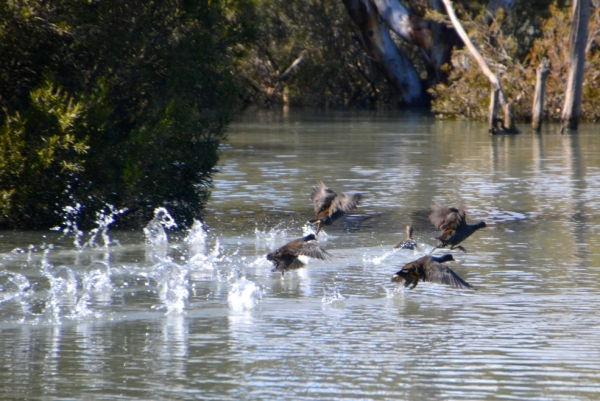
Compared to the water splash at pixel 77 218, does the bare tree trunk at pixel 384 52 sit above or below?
above

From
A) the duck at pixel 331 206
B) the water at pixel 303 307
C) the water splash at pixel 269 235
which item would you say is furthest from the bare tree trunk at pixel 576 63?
the duck at pixel 331 206

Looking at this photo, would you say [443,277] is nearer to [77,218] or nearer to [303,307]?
[303,307]

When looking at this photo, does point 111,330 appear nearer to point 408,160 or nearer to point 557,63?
point 408,160

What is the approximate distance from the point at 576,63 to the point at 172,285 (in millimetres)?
24002

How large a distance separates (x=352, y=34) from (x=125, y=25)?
4077 centimetres

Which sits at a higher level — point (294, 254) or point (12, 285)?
point (294, 254)

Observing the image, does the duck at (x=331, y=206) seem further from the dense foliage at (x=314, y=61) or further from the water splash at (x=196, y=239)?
the dense foliage at (x=314, y=61)

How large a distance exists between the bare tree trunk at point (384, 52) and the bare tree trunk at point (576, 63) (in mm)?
13921

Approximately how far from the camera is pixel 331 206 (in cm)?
1046

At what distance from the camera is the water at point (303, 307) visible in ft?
18.7

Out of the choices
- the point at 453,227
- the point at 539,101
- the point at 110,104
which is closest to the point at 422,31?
the point at 539,101

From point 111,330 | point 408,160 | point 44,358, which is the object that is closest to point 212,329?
point 111,330

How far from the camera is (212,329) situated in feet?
22.7

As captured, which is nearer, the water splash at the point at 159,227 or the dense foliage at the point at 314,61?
the water splash at the point at 159,227
